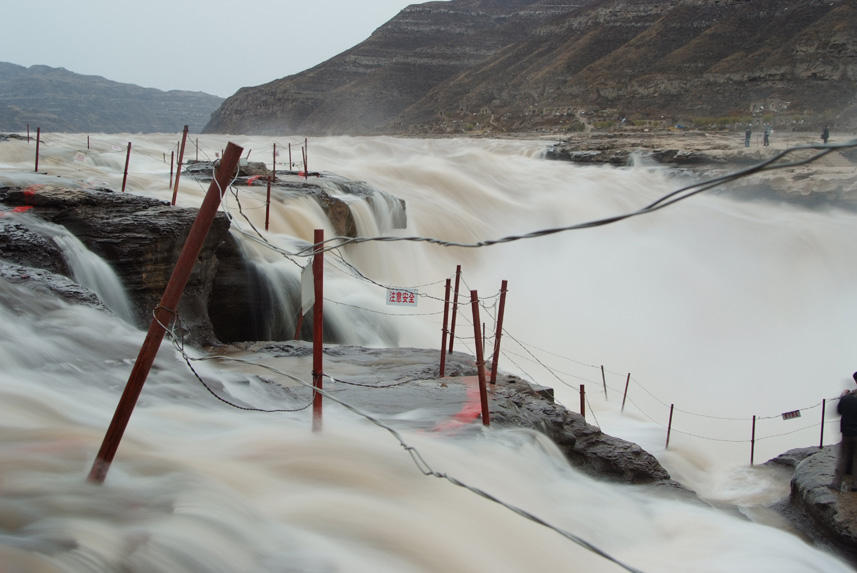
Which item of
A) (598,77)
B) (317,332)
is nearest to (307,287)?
(317,332)

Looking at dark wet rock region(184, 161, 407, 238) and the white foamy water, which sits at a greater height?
dark wet rock region(184, 161, 407, 238)

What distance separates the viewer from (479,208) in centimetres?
2931

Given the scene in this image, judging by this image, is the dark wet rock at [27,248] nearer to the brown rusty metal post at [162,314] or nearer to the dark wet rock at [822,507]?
the brown rusty metal post at [162,314]

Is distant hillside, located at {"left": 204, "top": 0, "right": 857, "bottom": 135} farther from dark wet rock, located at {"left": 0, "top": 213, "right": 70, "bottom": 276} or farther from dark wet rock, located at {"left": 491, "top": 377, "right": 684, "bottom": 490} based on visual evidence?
dark wet rock, located at {"left": 0, "top": 213, "right": 70, "bottom": 276}

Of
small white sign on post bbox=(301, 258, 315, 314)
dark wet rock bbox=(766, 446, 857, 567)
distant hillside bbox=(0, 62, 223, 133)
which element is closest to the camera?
small white sign on post bbox=(301, 258, 315, 314)

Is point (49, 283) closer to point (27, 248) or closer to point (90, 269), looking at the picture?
point (27, 248)

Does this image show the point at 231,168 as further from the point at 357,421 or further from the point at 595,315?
the point at 595,315

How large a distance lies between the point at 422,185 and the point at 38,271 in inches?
866

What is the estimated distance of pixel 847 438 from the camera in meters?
8.42

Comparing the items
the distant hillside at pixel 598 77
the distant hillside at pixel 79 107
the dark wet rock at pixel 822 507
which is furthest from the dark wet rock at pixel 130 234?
the distant hillside at pixel 79 107

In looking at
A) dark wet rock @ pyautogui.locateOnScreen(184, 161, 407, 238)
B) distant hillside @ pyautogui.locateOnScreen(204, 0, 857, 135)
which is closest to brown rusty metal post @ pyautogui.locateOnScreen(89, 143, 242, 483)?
dark wet rock @ pyautogui.locateOnScreen(184, 161, 407, 238)

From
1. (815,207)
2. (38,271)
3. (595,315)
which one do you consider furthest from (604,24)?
(38,271)

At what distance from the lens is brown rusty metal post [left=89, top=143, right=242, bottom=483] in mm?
4406

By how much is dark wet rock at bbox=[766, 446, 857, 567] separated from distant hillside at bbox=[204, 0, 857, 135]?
44877mm
